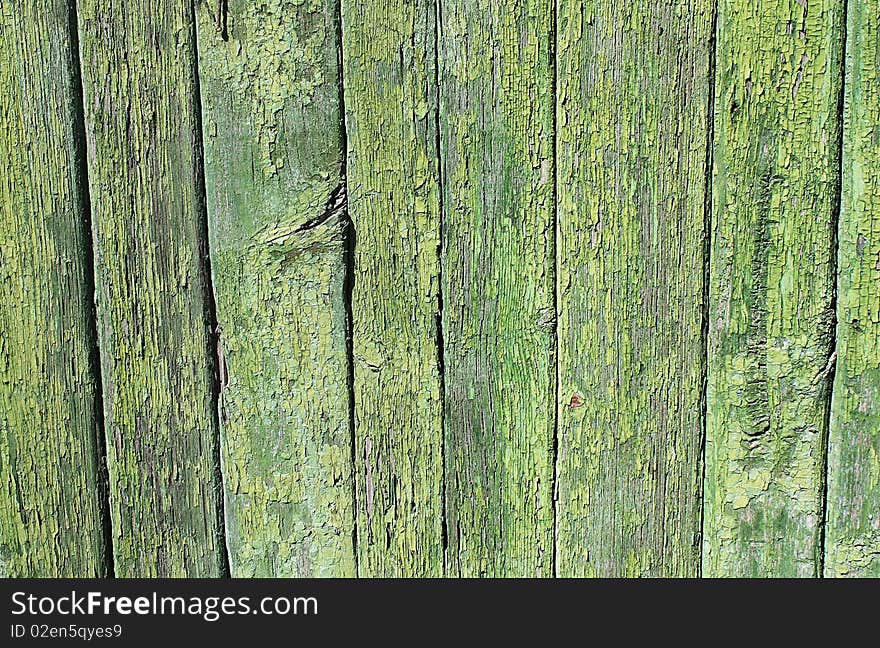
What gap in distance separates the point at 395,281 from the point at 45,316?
54cm

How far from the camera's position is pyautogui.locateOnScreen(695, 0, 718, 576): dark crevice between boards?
56.8 inches

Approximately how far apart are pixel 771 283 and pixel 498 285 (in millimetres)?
413

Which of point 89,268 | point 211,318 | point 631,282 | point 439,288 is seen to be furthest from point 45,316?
point 631,282

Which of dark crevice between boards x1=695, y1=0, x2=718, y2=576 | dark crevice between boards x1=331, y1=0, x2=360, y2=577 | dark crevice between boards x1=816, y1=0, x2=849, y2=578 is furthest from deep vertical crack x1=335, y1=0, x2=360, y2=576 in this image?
dark crevice between boards x1=816, y1=0, x2=849, y2=578

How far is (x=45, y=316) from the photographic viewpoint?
152cm

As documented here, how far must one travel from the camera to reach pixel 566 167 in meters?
1.47

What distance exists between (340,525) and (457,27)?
79 cm

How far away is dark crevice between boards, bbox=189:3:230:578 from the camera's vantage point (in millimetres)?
1463

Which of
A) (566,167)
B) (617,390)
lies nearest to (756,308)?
(617,390)

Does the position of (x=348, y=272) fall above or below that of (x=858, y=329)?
above

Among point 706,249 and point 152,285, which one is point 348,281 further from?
point 706,249

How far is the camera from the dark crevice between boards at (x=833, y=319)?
144cm

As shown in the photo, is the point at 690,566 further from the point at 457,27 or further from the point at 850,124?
the point at 457,27

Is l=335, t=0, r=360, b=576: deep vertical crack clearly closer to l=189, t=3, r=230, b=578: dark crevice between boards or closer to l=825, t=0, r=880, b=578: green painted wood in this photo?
l=189, t=3, r=230, b=578: dark crevice between boards
